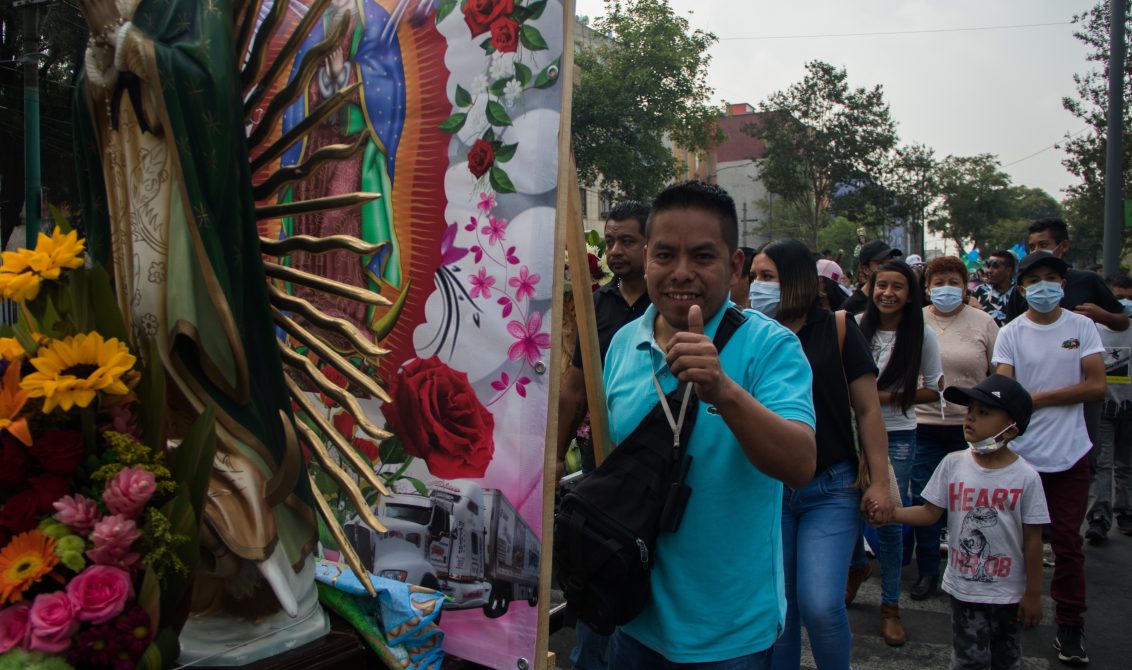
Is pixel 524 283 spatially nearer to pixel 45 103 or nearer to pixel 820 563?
pixel 820 563

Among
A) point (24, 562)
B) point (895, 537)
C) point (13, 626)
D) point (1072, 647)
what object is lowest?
point (1072, 647)

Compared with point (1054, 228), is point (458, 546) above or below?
below

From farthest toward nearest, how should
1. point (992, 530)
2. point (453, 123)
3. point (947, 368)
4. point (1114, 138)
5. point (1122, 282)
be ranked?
1. point (1114, 138)
2. point (1122, 282)
3. point (947, 368)
4. point (992, 530)
5. point (453, 123)

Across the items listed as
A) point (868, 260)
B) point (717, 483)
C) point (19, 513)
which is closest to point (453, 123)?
point (717, 483)

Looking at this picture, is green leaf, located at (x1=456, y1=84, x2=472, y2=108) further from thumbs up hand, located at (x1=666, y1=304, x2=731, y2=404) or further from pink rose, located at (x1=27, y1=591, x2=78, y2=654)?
pink rose, located at (x1=27, y1=591, x2=78, y2=654)

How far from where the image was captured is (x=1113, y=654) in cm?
464

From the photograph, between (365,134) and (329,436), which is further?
(365,134)

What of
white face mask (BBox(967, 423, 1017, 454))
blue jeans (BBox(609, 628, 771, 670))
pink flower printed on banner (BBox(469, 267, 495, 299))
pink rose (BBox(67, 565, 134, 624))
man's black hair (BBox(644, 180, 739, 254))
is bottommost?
blue jeans (BBox(609, 628, 771, 670))

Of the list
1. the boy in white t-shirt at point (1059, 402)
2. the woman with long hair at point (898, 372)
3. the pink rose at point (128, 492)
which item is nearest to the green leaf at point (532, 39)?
the pink rose at point (128, 492)

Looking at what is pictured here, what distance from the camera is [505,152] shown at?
8.90 ft

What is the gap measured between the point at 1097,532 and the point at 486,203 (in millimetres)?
5890

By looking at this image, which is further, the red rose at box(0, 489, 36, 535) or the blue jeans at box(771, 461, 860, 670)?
the blue jeans at box(771, 461, 860, 670)

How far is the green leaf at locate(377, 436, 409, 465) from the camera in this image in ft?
9.25

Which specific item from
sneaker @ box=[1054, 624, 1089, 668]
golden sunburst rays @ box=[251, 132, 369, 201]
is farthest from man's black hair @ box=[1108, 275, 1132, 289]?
golden sunburst rays @ box=[251, 132, 369, 201]
